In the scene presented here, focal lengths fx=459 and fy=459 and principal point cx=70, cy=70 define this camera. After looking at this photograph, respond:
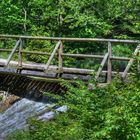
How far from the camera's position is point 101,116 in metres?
7.01

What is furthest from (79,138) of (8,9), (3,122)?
(8,9)

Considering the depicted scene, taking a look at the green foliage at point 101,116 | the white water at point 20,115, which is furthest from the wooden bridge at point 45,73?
the green foliage at point 101,116

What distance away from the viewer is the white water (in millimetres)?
15669

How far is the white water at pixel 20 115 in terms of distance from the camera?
617 inches

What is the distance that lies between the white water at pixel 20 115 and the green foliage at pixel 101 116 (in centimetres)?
624

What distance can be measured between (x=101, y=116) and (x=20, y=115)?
10.8 m

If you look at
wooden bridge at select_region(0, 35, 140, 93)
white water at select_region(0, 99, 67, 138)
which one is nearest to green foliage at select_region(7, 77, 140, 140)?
wooden bridge at select_region(0, 35, 140, 93)

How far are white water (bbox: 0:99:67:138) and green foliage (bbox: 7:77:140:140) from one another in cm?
624

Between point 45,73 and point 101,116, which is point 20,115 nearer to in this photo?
point 45,73

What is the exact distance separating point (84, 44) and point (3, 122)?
9661mm

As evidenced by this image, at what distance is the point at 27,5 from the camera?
1088 inches

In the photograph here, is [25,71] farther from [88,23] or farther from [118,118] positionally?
[88,23]

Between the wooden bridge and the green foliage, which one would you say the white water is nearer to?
the wooden bridge

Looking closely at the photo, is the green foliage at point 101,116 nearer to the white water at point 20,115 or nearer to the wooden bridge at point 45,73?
the wooden bridge at point 45,73
